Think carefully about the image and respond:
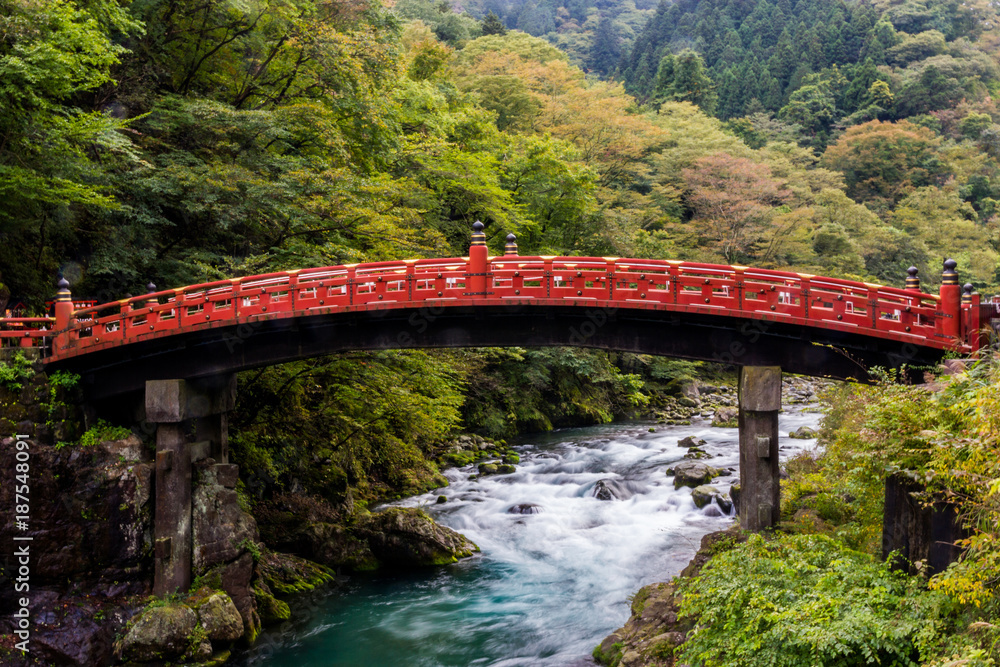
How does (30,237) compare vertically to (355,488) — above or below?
above

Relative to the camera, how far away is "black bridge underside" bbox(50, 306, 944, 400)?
1634cm

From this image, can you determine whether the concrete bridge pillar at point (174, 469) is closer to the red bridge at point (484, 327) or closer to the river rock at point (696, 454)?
the red bridge at point (484, 327)

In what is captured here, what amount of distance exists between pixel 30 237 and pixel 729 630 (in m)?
21.0

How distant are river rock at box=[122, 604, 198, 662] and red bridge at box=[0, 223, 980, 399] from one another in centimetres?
536

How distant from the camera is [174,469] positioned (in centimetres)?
1678

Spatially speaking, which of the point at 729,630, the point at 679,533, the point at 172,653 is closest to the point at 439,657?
the point at 172,653

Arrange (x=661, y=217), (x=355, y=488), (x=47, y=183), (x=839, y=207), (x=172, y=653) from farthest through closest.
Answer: (x=839, y=207) < (x=661, y=217) < (x=355, y=488) < (x=47, y=183) < (x=172, y=653)

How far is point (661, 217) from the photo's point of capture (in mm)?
48094

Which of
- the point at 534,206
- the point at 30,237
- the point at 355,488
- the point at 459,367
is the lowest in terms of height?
the point at 355,488

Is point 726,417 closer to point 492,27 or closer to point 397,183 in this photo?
point 397,183

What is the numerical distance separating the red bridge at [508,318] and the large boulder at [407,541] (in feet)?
21.6

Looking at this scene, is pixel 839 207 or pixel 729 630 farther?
pixel 839 207

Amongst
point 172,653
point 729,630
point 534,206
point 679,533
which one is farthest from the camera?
point 534,206

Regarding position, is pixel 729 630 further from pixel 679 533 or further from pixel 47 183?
pixel 47 183
